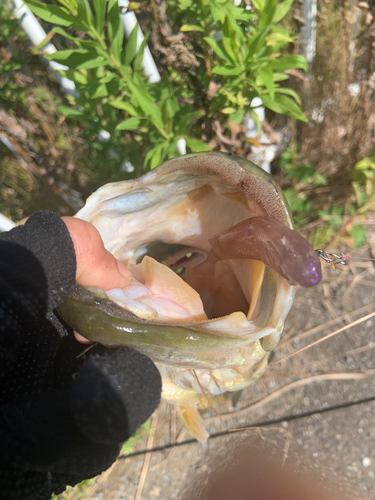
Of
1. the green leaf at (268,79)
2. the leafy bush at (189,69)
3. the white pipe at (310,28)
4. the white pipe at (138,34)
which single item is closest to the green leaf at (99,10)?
the leafy bush at (189,69)

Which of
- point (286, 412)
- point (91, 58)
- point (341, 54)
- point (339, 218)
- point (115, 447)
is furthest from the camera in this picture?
point (339, 218)

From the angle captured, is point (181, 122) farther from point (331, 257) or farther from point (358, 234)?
point (358, 234)

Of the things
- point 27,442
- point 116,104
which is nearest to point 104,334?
point 27,442

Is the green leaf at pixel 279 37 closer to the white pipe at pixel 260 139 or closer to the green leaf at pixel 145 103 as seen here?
the white pipe at pixel 260 139

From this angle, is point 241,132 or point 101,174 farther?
point 101,174

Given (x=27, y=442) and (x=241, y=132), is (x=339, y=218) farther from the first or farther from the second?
(x=27, y=442)

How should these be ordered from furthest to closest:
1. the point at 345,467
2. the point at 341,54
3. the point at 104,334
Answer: the point at 341,54 → the point at 345,467 → the point at 104,334

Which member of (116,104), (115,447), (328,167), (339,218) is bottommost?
(339,218)
